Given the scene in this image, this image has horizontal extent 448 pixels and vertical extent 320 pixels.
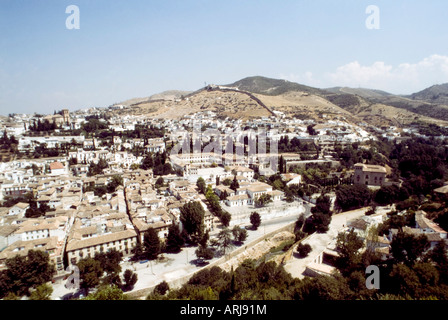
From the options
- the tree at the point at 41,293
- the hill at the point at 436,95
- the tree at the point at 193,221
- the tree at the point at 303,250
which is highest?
the hill at the point at 436,95

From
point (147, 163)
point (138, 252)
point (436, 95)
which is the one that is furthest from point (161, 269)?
point (436, 95)

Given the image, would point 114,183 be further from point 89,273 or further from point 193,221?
point 89,273

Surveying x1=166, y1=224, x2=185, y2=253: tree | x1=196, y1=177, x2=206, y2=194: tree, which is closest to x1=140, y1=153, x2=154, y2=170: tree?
x1=196, y1=177, x2=206, y2=194: tree

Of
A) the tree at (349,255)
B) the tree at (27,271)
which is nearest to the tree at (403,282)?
the tree at (349,255)

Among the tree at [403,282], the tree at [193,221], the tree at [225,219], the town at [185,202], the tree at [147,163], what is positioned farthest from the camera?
the tree at [147,163]

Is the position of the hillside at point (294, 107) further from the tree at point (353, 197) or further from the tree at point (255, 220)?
the tree at point (255, 220)

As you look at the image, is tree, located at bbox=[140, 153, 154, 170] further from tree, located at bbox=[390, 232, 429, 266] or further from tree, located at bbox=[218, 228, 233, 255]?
tree, located at bbox=[390, 232, 429, 266]

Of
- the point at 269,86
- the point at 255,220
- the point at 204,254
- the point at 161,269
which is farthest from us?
the point at 269,86
